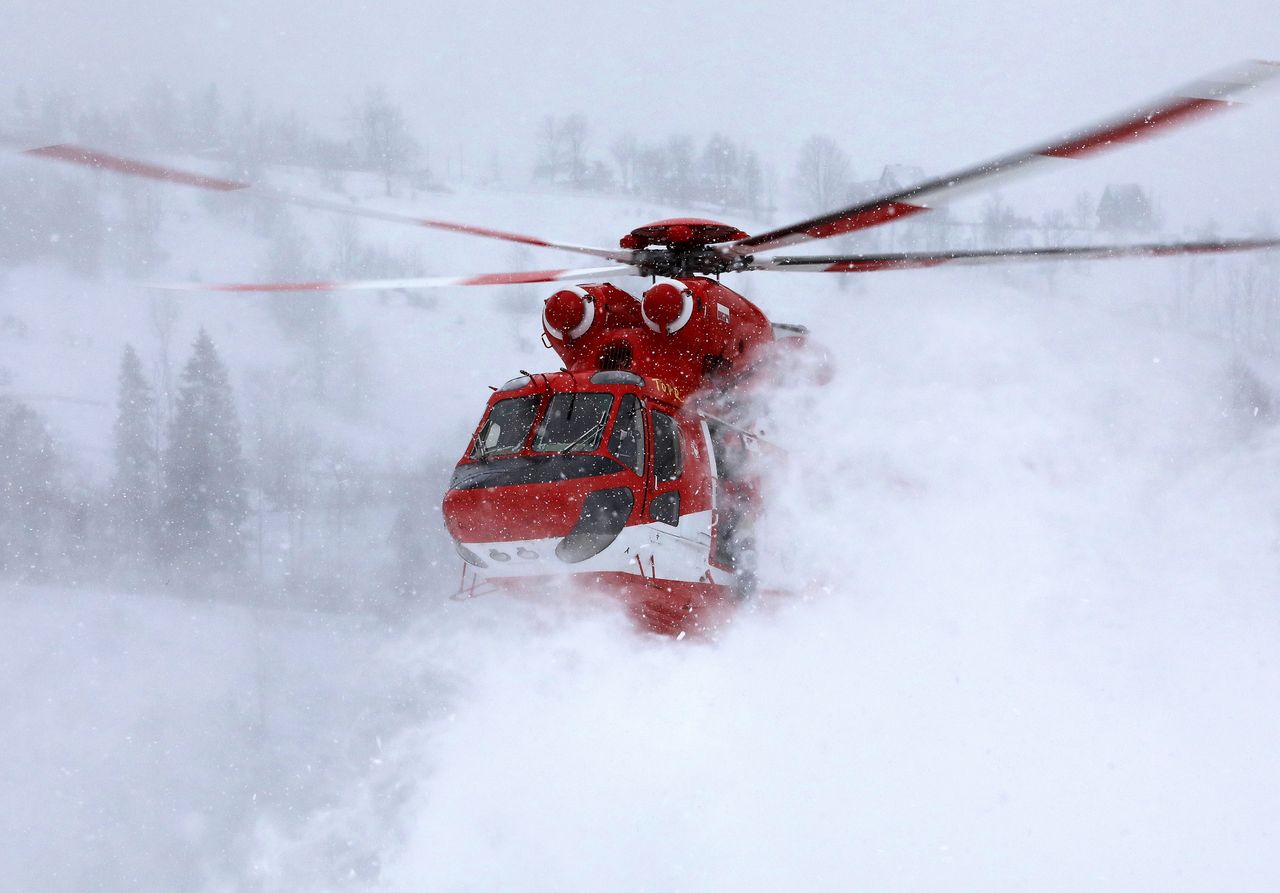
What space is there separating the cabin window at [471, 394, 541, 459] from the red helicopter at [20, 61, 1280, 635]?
1 cm

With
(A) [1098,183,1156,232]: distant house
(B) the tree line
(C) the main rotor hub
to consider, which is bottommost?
(B) the tree line

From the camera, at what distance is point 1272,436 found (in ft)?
35.6

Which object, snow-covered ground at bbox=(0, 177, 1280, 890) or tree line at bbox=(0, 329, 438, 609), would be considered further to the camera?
tree line at bbox=(0, 329, 438, 609)

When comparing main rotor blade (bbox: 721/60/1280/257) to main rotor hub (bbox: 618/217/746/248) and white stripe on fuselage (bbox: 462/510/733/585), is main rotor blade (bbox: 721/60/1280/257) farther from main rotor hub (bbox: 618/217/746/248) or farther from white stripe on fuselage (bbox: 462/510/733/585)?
white stripe on fuselage (bbox: 462/510/733/585)

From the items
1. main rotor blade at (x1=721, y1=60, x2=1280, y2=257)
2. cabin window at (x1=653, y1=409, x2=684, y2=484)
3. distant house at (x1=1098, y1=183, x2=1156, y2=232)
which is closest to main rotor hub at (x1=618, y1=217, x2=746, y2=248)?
cabin window at (x1=653, y1=409, x2=684, y2=484)

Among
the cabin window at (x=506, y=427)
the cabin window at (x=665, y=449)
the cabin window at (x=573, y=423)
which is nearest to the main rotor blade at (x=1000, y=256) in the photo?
the cabin window at (x=665, y=449)

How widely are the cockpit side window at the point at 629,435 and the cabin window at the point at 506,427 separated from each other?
639 mm

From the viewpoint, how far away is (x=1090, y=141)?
15.5 ft

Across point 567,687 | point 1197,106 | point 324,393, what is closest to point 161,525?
point 324,393

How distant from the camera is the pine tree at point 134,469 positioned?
112 ft

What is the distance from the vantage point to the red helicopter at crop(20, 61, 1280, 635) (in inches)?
277

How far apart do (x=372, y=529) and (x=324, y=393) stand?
11244 mm

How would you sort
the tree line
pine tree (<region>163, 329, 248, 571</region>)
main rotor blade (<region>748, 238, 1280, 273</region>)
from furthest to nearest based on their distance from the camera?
1. pine tree (<region>163, 329, 248, 571</region>)
2. the tree line
3. main rotor blade (<region>748, 238, 1280, 273</region>)

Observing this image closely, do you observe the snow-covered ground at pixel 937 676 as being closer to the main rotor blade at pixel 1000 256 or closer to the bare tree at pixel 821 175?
the main rotor blade at pixel 1000 256
